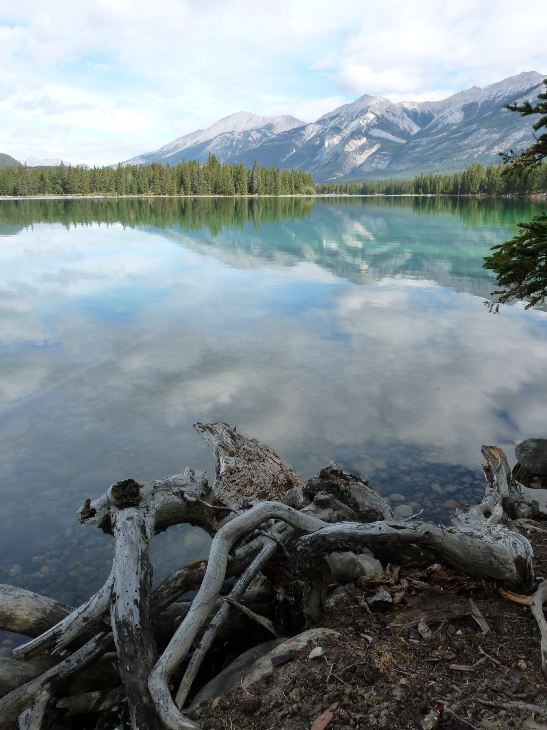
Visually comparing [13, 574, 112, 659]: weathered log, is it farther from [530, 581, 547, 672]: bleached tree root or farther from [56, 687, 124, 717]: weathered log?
[530, 581, 547, 672]: bleached tree root

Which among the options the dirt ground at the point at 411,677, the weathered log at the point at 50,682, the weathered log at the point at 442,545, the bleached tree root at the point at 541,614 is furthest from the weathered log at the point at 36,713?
the bleached tree root at the point at 541,614

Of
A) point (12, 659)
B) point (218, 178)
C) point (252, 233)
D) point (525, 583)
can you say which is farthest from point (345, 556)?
point (218, 178)

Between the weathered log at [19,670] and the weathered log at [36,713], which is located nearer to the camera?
the weathered log at [36,713]

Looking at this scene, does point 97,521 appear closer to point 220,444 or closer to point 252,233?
point 220,444

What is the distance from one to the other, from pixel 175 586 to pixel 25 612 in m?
1.21

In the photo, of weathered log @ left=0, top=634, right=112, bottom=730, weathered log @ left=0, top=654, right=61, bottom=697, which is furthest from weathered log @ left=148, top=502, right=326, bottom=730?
weathered log @ left=0, top=654, right=61, bottom=697

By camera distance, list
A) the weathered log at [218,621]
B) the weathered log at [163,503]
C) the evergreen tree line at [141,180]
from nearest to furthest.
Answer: the weathered log at [218,621] < the weathered log at [163,503] < the evergreen tree line at [141,180]

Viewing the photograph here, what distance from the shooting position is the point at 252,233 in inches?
1833

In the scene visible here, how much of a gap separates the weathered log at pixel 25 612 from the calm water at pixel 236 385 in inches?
65.8

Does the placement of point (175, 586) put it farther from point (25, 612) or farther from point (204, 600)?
point (25, 612)

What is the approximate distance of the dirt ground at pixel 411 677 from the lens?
314cm

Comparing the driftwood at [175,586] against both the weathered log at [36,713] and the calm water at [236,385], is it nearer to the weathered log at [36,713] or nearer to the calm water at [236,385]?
the weathered log at [36,713]

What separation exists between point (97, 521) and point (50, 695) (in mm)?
1522

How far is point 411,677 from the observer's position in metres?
3.43
